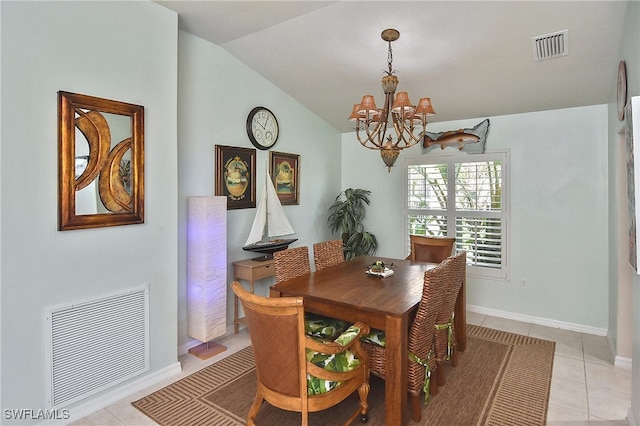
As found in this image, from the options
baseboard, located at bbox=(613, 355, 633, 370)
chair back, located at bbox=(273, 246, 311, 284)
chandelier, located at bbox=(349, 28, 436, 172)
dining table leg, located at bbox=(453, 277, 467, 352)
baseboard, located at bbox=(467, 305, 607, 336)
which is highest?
chandelier, located at bbox=(349, 28, 436, 172)

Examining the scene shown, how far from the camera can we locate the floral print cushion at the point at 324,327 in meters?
2.51

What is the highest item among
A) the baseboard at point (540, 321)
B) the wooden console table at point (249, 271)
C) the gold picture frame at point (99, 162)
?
the gold picture frame at point (99, 162)

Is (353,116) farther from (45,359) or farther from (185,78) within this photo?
(45,359)

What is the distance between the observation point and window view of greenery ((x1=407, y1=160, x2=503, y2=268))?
4387 mm

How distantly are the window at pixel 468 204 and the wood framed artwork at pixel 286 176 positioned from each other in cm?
156

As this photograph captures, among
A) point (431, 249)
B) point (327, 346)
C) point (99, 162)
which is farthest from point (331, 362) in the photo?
point (431, 249)

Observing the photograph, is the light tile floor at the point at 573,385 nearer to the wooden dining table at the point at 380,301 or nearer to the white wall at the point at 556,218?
the white wall at the point at 556,218

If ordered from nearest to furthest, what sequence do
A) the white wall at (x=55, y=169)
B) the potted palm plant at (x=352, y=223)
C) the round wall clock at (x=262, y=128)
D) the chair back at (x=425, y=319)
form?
the white wall at (x=55, y=169) → the chair back at (x=425, y=319) → the round wall clock at (x=262, y=128) → the potted palm plant at (x=352, y=223)

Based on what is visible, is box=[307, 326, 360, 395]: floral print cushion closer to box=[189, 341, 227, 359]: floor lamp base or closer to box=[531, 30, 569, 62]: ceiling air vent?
box=[189, 341, 227, 359]: floor lamp base

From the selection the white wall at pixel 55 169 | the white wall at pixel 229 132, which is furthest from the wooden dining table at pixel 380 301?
the white wall at pixel 229 132

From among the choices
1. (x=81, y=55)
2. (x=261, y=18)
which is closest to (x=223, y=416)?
(x=81, y=55)

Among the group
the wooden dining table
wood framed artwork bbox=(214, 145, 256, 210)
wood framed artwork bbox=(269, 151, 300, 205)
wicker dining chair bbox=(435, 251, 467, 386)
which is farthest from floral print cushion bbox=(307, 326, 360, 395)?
wood framed artwork bbox=(269, 151, 300, 205)

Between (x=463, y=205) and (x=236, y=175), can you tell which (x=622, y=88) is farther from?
(x=236, y=175)

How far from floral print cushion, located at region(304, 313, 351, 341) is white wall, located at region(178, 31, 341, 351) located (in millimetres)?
1381
